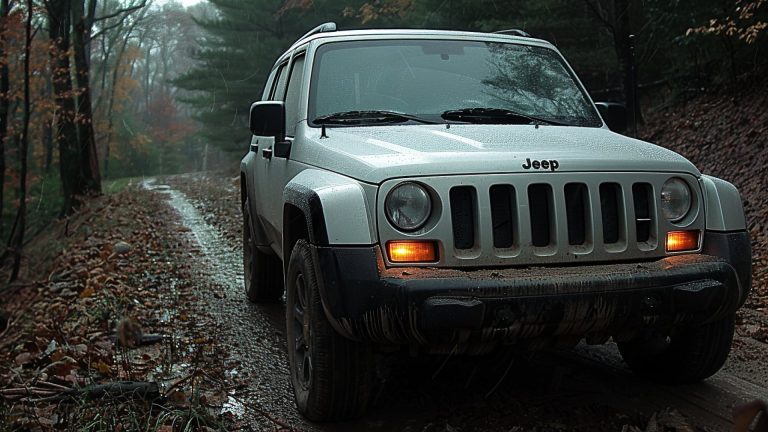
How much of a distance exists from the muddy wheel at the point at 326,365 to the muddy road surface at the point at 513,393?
0.44ft

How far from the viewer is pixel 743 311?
5.50 metres

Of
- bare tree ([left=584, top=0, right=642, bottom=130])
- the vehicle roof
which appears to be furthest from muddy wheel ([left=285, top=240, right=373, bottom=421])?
bare tree ([left=584, top=0, right=642, bottom=130])

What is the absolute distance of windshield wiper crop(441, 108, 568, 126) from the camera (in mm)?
4148

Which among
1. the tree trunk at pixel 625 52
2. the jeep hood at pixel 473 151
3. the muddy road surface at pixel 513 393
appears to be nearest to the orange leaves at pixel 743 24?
the tree trunk at pixel 625 52

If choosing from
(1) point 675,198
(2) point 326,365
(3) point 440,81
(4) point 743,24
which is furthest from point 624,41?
(2) point 326,365

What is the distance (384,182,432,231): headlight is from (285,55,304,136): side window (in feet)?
5.24

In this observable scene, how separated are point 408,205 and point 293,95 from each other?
2103 mm

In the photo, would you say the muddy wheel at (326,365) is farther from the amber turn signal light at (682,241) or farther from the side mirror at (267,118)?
the amber turn signal light at (682,241)

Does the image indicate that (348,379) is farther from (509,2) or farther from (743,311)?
(509,2)

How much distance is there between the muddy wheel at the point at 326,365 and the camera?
10.8 ft

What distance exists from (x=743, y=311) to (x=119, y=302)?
17.1ft

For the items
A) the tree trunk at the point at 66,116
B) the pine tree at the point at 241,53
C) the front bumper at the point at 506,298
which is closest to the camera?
the front bumper at the point at 506,298

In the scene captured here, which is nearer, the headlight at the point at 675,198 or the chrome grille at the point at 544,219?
the chrome grille at the point at 544,219

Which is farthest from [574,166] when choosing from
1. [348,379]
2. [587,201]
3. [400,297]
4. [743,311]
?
[743,311]
